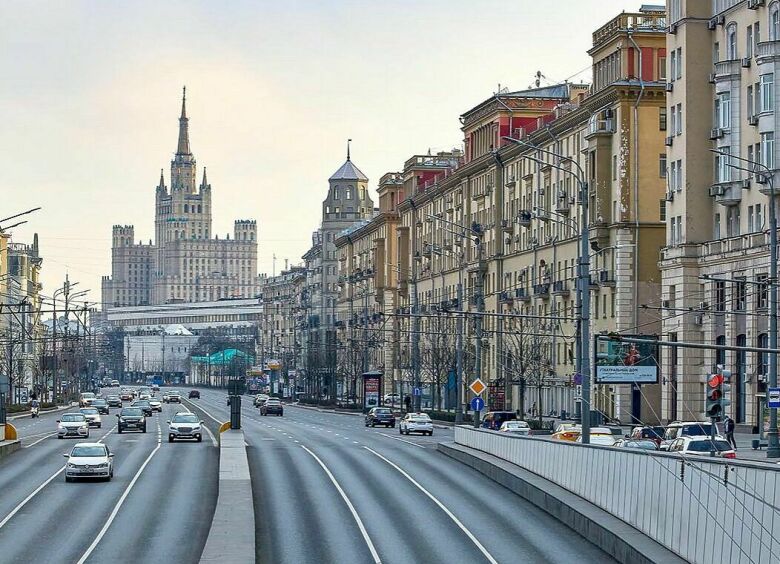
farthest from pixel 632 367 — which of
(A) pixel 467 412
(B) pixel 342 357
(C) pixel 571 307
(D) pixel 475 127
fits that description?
(B) pixel 342 357

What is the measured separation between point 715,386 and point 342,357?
139 meters

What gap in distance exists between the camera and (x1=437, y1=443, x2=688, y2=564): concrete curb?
3106 cm

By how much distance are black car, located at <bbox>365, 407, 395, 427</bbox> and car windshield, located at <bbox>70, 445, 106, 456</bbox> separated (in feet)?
165

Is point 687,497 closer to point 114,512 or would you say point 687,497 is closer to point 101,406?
point 114,512

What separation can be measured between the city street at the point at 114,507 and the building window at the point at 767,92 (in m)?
30.7

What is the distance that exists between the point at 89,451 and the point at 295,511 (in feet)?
42.6

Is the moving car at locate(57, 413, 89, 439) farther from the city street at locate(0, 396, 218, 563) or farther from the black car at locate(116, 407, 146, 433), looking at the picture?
the city street at locate(0, 396, 218, 563)

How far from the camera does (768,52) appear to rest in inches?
3009

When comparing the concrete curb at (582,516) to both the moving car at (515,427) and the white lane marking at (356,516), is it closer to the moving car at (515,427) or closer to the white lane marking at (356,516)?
the white lane marking at (356,516)

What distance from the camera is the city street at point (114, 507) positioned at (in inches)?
1412

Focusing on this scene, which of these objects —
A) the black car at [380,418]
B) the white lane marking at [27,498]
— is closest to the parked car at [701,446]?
the white lane marking at [27,498]

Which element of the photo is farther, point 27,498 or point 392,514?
point 27,498

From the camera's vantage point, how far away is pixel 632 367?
59.3 m

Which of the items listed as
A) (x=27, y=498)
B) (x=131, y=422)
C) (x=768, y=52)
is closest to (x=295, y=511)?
Answer: (x=27, y=498)
